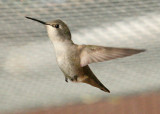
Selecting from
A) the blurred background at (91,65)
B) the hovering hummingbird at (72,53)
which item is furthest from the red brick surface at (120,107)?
the hovering hummingbird at (72,53)

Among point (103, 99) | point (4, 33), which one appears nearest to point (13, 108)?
point (103, 99)

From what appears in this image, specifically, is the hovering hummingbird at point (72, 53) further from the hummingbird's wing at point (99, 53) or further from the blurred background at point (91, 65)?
the blurred background at point (91, 65)

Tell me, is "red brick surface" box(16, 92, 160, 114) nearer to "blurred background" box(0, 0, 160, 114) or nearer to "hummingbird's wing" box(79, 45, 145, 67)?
"blurred background" box(0, 0, 160, 114)

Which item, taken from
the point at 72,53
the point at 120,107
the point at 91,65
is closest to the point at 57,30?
the point at 72,53

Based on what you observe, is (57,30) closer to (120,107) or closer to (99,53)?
(99,53)

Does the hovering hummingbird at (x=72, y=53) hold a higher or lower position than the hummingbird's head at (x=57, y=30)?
lower

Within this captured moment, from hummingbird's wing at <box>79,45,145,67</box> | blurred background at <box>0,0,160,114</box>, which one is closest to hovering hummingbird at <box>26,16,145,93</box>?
hummingbird's wing at <box>79,45,145,67</box>

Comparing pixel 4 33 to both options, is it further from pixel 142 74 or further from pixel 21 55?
pixel 142 74
